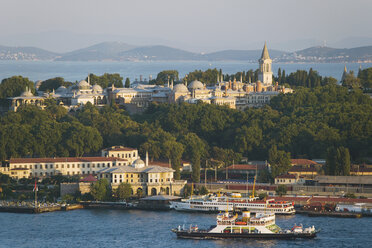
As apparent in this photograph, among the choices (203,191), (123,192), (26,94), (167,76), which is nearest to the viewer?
(123,192)

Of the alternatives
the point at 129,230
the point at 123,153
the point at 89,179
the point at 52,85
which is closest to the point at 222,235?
the point at 129,230

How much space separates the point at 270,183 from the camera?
6562 cm

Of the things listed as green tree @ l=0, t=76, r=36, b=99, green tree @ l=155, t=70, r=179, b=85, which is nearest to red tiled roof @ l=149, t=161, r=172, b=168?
green tree @ l=0, t=76, r=36, b=99

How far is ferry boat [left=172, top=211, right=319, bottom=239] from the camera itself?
4966 centimetres

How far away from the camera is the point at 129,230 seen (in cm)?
5228

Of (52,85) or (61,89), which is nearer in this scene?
(61,89)

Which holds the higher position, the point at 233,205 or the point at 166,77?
the point at 166,77

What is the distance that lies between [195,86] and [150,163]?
2473 centimetres

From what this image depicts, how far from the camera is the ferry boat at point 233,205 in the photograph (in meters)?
56.8

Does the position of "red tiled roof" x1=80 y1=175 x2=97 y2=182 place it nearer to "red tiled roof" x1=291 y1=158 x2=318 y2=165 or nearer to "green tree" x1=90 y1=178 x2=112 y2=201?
"green tree" x1=90 y1=178 x2=112 y2=201

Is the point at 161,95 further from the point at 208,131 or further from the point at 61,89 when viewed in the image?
the point at 208,131

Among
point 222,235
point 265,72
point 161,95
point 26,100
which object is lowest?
point 222,235

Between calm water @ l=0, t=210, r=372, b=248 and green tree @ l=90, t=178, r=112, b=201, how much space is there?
2.57 m

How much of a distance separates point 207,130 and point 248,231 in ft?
103
